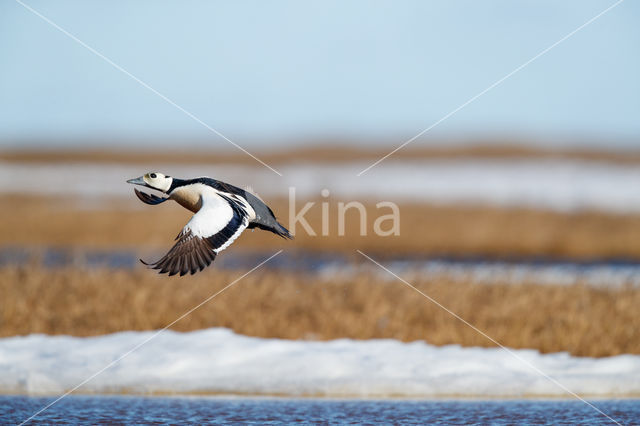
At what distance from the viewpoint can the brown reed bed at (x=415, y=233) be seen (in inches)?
832

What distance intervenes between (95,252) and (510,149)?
28276mm

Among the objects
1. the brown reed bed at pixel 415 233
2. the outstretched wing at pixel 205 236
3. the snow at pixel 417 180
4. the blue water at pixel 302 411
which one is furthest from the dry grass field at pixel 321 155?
the outstretched wing at pixel 205 236

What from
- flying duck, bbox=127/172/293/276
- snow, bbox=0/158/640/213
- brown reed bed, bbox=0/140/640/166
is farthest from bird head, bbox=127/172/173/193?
brown reed bed, bbox=0/140/640/166

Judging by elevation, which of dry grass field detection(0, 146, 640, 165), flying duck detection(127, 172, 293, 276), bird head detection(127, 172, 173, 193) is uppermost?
dry grass field detection(0, 146, 640, 165)

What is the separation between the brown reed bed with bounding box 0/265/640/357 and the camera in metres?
11.0

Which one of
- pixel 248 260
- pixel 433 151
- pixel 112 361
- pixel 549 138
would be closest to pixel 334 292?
pixel 112 361

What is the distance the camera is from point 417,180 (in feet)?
122

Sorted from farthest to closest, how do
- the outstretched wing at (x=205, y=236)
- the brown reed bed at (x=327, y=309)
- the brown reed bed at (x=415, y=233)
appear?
the brown reed bed at (x=415, y=233)
the brown reed bed at (x=327, y=309)
the outstretched wing at (x=205, y=236)

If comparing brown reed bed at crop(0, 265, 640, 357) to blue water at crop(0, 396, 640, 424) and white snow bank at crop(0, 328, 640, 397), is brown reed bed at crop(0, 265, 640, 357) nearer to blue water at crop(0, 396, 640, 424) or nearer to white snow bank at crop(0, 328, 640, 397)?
white snow bank at crop(0, 328, 640, 397)

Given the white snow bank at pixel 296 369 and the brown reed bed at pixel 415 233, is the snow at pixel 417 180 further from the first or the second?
the white snow bank at pixel 296 369

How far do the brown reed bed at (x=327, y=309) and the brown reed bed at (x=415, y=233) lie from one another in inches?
289

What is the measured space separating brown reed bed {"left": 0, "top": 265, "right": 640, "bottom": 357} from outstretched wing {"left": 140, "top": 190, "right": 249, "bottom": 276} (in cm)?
241

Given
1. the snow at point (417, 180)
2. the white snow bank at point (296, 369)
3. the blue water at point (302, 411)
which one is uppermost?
the snow at point (417, 180)

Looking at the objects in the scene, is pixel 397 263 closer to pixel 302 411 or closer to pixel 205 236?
pixel 302 411
